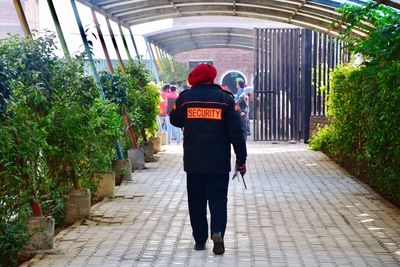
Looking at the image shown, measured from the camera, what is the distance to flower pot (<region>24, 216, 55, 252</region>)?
8.03 meters

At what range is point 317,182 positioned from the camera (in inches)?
577

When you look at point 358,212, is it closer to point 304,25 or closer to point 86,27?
point 86,27

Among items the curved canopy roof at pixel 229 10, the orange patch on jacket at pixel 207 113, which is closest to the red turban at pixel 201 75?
the orange patch on jacket at pixel 207 113

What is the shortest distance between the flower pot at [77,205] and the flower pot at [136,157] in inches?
259

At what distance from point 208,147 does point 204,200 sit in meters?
0.49

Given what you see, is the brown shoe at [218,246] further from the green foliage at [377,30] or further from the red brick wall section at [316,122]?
the red brick wall section at [316,122]

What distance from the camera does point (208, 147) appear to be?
8.06 m

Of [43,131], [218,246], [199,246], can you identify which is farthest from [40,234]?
[218,246]

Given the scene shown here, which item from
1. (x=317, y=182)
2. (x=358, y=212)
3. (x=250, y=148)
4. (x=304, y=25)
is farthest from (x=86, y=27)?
(x=250, y=148)

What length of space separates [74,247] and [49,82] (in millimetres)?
2085

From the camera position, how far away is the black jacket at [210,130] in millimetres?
8047

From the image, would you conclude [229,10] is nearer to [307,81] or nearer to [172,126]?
[307,81]

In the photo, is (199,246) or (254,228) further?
(254,228)

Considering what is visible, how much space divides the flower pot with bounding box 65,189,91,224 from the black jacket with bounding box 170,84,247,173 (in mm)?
2301
